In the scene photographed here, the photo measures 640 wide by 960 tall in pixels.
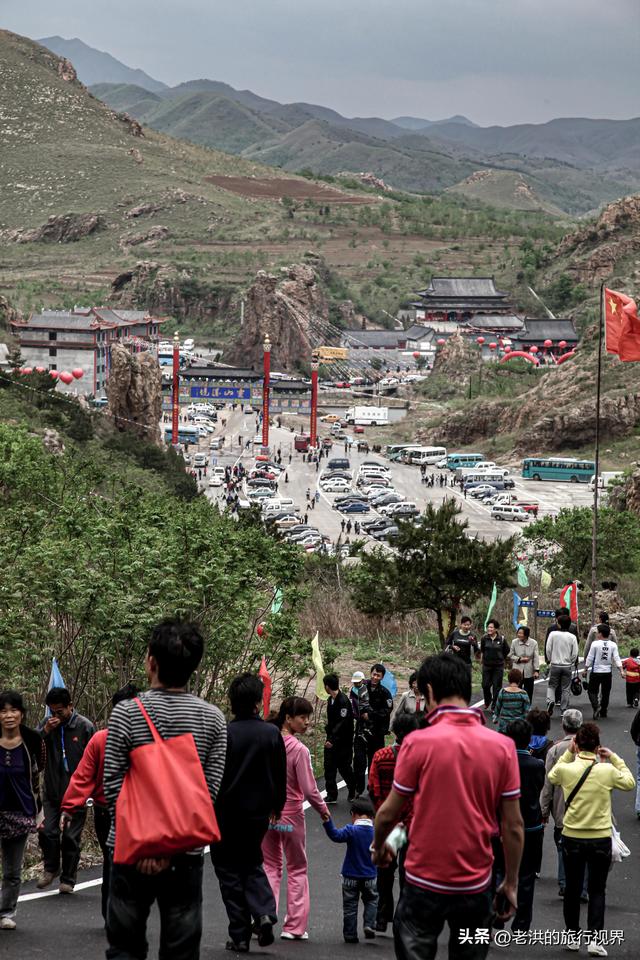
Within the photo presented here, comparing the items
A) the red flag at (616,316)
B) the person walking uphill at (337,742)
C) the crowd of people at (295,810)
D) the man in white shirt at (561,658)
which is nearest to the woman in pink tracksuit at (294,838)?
the crowd of people at (295,810)

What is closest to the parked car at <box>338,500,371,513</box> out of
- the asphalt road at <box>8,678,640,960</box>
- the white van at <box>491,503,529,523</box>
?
the white van at <box>491,503,529,523</box>

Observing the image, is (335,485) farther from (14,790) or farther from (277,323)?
(14,790)

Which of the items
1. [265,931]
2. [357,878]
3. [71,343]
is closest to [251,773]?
[265,931]

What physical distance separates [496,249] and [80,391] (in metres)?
70.6

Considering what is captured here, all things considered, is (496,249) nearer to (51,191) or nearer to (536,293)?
(536,293)

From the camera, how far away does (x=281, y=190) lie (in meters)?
174

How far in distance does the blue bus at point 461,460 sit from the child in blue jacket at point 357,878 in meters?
66.2

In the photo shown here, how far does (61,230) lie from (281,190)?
3497cm

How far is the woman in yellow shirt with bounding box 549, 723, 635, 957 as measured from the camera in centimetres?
744

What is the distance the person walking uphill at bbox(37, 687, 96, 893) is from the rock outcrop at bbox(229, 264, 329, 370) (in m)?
101

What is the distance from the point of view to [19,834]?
7574mm

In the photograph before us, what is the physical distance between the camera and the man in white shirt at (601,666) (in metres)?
14.0

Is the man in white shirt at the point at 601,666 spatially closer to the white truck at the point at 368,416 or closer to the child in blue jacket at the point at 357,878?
the child in blue jacket at the point at 357,878

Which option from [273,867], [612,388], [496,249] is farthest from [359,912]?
[496,249]
